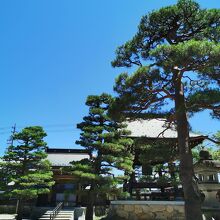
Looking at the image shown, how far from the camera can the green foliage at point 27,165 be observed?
15.0 m

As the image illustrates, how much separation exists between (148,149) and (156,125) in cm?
901

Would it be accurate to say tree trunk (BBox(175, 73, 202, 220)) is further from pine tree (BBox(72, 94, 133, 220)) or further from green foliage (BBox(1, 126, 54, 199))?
green foliage (BBox(1, 126, 54, 199))

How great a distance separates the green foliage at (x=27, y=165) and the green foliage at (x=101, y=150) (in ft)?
7.80

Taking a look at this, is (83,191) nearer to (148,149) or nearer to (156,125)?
(148,149)

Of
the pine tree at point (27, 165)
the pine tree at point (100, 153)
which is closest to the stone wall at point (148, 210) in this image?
the pine tree at point (100, 153)

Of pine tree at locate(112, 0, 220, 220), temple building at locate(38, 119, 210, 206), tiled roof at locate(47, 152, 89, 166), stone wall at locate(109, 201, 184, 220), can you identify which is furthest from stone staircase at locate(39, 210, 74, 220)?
pine tree at locate(112, 0, 220, 220)

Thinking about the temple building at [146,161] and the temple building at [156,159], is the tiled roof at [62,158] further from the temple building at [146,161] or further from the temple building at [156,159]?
the temple building at [156,159]

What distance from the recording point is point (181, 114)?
28.0 ft

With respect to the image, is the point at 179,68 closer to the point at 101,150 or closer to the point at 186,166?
the point at 186,166

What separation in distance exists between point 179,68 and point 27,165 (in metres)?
11.1

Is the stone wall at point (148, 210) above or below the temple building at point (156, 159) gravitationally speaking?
below

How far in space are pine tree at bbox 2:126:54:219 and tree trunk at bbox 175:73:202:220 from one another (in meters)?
9.45

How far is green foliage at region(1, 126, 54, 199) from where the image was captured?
14969 mm

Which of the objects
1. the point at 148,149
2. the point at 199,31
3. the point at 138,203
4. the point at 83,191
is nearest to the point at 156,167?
the point at 138,203
